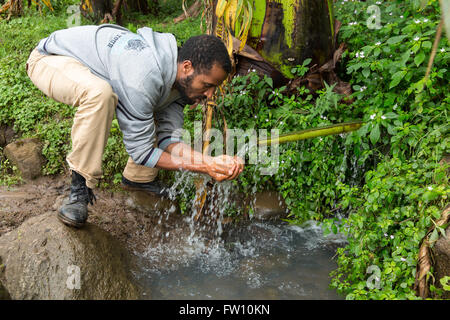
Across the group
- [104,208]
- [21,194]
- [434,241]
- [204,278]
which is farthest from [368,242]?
[21,194]

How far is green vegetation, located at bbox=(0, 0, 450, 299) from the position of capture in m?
2.52

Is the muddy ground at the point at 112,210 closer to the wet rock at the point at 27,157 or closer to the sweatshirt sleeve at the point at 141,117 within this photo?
the wet rock at the point at 27,157

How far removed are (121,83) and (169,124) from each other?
609 mm

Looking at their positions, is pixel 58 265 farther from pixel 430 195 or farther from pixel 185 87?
pixel 430 195

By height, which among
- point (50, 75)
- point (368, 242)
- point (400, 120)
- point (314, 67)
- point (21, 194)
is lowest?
point (368, 242)

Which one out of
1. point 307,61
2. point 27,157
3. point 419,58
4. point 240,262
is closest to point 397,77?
point 419,58

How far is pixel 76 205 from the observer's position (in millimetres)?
2613

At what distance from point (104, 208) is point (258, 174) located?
123 centimetres

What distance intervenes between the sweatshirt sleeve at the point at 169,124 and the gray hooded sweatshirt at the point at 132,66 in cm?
20

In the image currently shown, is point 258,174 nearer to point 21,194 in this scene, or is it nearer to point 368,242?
point 368,242

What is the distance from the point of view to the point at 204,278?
2.83m

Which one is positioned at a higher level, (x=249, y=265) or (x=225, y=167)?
(x=225, y=167)

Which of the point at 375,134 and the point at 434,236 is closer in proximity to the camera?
the point at 434,236

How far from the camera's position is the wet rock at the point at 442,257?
2316 mm
